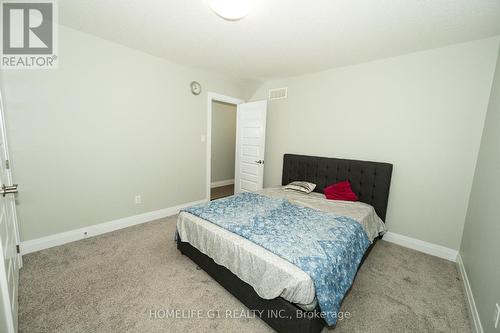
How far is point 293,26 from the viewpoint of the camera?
2051 millimetres

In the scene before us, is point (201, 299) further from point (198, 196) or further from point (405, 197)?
point (405, 197)

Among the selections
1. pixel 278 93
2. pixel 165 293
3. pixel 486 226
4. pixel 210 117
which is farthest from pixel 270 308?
pixel 278 93

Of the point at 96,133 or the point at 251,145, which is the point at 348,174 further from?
the point at 96,133

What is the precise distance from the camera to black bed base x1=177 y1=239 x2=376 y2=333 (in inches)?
50.3

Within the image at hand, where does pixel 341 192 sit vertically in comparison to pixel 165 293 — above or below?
above

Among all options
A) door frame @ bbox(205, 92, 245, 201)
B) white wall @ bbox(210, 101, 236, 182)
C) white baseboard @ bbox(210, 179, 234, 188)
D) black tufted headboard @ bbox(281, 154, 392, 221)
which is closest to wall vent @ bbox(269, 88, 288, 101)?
door frame @ bbox(205, 92, 245, 201)

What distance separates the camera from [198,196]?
3879 mm

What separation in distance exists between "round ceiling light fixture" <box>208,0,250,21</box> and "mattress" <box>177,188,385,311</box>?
1.86m

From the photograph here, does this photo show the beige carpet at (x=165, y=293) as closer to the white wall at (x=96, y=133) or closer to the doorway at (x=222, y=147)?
the white wall at (x=96, y=133)

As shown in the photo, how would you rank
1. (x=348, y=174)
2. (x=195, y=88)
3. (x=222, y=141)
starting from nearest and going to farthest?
(x=348, y=174)
(x=195, y=88)
(x=222, y=141)

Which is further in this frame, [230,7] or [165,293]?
[165,293]

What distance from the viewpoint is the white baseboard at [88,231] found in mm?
2240

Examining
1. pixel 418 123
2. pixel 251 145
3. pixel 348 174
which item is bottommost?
pixel 348 174

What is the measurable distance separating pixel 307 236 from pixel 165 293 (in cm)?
133
